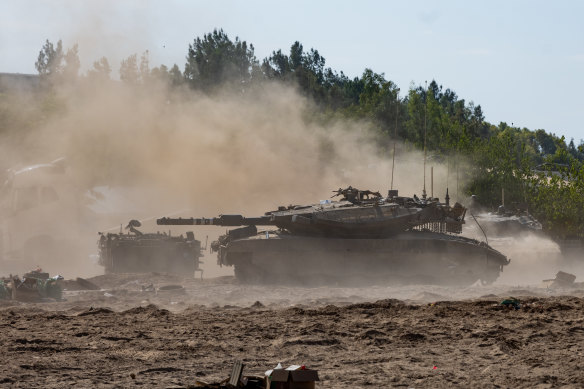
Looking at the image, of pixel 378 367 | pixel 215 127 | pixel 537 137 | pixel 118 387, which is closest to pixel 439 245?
pixel 378 367

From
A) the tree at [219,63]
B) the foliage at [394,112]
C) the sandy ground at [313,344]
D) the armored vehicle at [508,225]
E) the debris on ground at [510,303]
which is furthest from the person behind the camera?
the tree at [219,63]

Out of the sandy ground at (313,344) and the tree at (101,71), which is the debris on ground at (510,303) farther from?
the tree at (101,71)

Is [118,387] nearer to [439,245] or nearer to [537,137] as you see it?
[439,245]

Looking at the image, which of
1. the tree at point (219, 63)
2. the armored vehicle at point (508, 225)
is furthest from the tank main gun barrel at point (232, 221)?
the tree at point (219, 63)

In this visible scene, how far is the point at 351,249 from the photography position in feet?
86.5

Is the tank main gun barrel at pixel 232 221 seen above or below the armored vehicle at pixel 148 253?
above

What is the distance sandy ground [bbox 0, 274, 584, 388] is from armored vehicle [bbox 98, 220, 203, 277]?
349 inches

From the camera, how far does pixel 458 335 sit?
46.9 ft

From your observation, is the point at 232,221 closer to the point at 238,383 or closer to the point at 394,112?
the point at 238,383

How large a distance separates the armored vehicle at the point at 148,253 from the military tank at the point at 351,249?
8.24 ft

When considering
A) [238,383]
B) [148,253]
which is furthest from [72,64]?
[238,383]

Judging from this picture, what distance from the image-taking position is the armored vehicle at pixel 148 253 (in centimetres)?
2905

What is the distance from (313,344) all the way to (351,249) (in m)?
12.8

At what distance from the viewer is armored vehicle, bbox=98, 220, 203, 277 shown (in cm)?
2905
